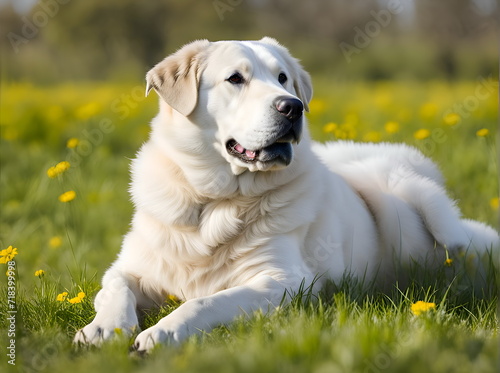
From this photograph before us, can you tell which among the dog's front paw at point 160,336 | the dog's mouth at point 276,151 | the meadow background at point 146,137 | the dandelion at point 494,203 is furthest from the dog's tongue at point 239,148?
the dandelion at point 494,203

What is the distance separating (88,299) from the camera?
135 inches

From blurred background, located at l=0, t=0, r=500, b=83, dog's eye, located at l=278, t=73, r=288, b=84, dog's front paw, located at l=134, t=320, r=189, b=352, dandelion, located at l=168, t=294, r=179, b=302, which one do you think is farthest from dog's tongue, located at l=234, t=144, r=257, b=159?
blurred background, located at l=0, t=0, r=500, b=83

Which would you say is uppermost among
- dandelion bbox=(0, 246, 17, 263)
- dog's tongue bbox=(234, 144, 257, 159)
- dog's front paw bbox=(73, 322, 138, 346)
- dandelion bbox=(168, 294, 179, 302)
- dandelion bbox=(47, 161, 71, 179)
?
dog's tongue bbox=(234, 144, 257, 159)

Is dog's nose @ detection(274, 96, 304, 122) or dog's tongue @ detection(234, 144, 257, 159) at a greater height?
dog's nose @ detection(274, 96, 304, 122)

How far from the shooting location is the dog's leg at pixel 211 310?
2707mm

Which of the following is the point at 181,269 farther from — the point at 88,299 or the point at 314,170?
the point at 314,170

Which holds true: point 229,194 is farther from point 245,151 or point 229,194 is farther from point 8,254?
point 8,254

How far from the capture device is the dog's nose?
10.5 feet

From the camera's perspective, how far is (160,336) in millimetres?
2695

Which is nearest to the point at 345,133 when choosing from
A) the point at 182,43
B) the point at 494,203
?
the point at 494,203

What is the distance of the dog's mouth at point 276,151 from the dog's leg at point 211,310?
571mm

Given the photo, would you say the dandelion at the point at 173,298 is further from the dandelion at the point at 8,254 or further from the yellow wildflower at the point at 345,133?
the yellow wildflower at the point at 345,133

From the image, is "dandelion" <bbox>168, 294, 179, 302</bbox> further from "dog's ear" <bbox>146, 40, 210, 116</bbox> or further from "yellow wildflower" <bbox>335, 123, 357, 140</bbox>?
"yellow wildflower" <bbox>335, 123, 357, 140</bbox>

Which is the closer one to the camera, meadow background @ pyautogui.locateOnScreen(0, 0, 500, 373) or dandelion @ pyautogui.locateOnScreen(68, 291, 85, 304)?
meadow background @ pyautogui.locateOnScreen(0, 0, 500, 373)
